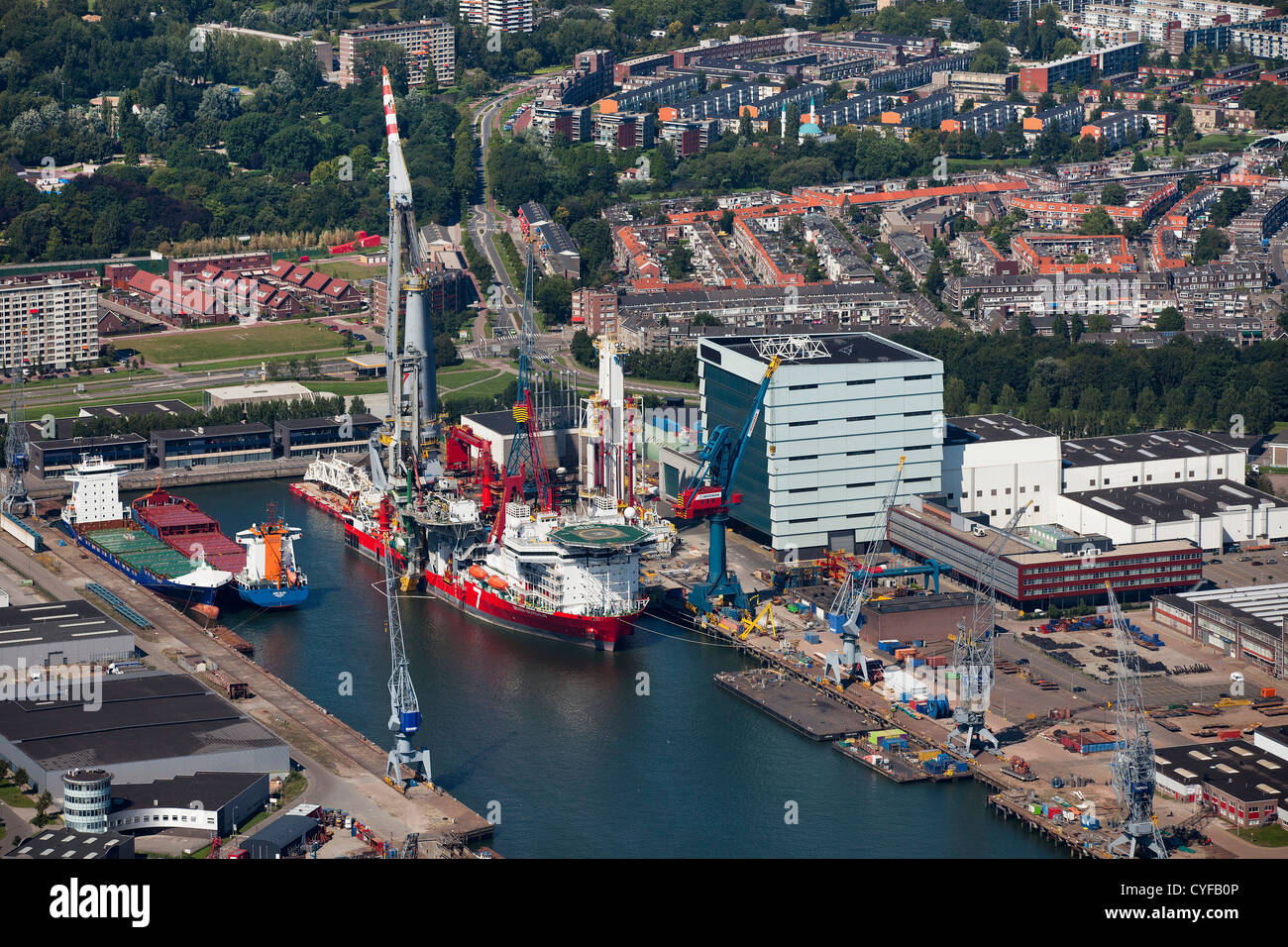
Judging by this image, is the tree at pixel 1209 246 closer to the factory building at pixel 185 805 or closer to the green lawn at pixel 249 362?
the green lawn at pixel 249 362

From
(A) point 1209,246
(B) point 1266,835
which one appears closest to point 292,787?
(B) point 1266,835

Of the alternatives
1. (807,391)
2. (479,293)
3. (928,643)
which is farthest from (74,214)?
(928,643)

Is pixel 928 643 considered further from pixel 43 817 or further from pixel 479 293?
pixel 479 293

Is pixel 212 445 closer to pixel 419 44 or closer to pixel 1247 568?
pixel 1247 568

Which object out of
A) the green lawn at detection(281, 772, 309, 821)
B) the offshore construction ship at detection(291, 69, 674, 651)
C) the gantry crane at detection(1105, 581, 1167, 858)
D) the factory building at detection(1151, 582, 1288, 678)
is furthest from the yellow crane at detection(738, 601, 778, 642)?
the green lawn at detection(281, 772, 309, 821)

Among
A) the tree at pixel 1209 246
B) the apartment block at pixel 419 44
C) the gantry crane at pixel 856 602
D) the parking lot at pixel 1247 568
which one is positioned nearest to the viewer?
the gantry crane at pixel 856 602

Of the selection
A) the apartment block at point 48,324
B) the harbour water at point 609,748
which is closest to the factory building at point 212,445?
the apartment block at point 48,324
